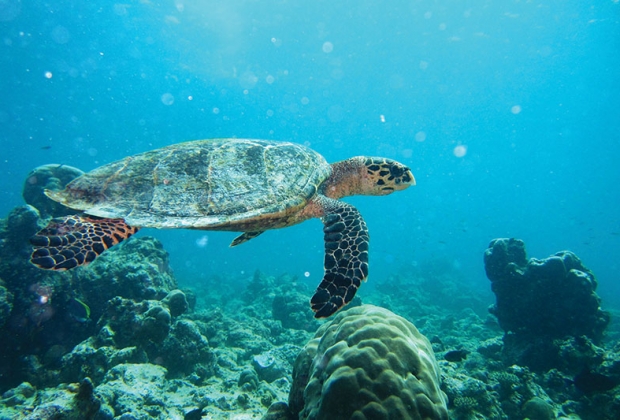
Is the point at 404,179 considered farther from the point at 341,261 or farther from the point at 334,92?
the point at 334,92

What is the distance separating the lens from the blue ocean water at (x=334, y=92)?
156ft

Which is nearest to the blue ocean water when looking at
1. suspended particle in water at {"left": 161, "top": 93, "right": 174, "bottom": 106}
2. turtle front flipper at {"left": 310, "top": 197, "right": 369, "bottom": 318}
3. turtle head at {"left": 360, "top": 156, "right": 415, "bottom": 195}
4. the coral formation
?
suspended particle in water at {"left": 161, "top": 93, "right": 174, "bottom": 106}

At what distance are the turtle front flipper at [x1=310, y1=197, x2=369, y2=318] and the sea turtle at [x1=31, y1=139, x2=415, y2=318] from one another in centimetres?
A: 1

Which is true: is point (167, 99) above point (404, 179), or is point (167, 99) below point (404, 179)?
above

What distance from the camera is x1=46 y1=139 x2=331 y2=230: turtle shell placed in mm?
4213

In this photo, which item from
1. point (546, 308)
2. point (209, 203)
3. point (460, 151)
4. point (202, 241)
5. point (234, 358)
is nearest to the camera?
point (209, 203)

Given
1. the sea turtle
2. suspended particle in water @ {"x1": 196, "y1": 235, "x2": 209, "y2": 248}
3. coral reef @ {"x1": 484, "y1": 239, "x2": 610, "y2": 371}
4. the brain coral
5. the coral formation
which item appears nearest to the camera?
the brain coral

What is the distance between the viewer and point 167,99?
73938mm

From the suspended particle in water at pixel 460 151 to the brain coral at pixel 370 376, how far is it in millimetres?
129379

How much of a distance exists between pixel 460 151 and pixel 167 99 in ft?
385

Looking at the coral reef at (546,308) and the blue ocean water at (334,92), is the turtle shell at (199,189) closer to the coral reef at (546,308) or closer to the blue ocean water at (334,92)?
the coral reef at (546,308)

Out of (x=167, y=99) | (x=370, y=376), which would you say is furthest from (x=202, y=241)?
(x=370, y=376)

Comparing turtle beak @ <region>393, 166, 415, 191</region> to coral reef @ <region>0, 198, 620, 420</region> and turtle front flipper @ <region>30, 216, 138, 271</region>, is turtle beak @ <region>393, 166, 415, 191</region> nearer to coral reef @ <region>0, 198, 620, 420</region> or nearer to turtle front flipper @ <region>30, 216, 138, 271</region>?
coral reef @ <region>0, 198, 620, 420</region>

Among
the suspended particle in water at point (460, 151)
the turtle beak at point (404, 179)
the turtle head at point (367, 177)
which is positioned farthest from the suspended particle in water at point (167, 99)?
the suspended particle in water at point (460, 151)
